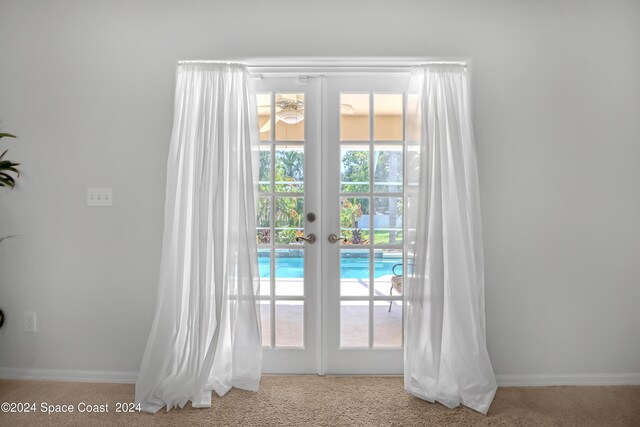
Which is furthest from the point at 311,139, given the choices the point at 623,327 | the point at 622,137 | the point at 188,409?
the point at 623,327

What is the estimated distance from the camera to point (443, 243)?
2.28m

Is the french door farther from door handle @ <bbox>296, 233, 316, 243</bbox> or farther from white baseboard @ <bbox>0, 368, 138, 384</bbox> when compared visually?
white baseboard @ <bbox>0, 368, 138, 384</bbox>

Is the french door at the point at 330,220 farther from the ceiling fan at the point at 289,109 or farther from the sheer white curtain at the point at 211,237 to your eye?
the sheer white curtain at the point at 211,237

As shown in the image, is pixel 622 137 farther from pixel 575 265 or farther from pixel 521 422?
pixel 521 422

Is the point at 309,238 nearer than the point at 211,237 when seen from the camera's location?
No

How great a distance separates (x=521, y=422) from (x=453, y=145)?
163cm

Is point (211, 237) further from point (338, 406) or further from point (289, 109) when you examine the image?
point (338, 406)

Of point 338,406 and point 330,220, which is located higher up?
point 330,220

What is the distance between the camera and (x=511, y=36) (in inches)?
95.1

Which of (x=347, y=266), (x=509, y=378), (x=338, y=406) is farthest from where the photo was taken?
(x=347, y=266)

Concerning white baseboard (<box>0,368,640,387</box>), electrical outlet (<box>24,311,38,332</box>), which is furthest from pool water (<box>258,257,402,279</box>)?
electrical outlet (<box>24,311,38,332</box>)

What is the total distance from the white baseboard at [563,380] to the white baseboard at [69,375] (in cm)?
248

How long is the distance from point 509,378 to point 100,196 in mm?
2964

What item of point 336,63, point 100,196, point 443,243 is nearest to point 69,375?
point 100,196
